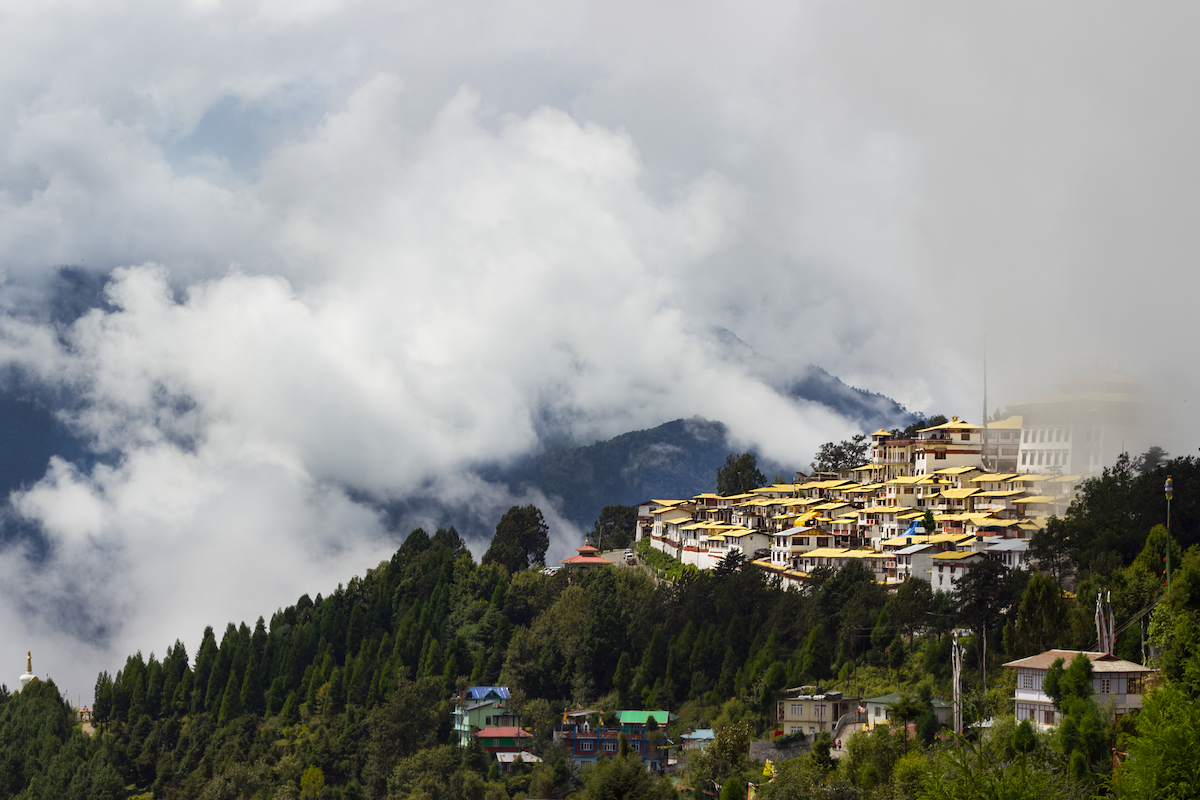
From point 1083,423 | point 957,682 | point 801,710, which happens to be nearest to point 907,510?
point 1083,423

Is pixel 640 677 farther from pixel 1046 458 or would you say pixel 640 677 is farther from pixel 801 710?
pixel 1046 458

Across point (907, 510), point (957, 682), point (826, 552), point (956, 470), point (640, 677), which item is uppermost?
point (956, 470)

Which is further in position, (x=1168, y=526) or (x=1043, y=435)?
(x=1043, y=435)

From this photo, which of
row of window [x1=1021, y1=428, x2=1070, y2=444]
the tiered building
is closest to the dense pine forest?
the tiered building

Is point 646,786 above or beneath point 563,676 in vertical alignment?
beneath

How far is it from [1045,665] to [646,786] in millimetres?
17515

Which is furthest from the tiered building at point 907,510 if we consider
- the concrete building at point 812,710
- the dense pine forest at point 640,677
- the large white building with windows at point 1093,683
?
the large white building with windows at point 1093,683

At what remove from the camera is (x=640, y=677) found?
3285 inches

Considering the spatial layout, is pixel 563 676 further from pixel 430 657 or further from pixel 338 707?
pixel 338 707

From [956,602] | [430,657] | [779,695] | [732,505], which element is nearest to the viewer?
[956,602]

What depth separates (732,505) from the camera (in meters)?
111

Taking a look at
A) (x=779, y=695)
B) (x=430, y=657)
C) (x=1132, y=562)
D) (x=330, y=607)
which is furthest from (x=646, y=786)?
(x=330, y=607)

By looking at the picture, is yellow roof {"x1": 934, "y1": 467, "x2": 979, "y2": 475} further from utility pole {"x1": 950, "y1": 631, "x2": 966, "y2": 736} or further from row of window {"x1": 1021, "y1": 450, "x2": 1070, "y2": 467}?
utility pole {"x1": 950, "y1": 631, "x2": 966, "y2": 736}

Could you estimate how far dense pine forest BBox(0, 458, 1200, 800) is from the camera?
47625 mm
